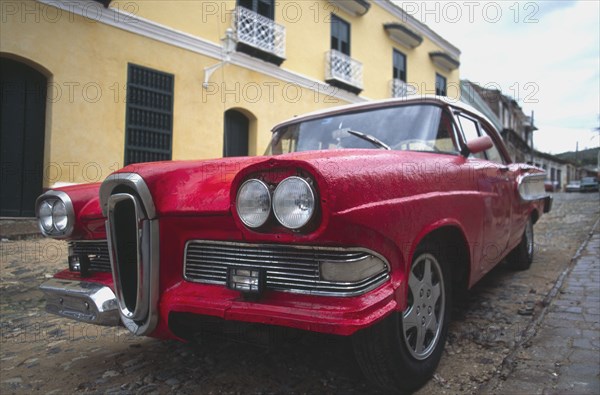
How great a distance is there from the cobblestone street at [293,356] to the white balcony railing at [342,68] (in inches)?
345

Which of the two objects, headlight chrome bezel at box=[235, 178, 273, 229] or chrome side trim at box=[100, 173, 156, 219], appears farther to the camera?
chrome side trim at box=[100, 173, 156, 219]

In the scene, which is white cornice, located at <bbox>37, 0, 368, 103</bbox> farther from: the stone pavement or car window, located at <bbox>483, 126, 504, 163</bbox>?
the stone pavement

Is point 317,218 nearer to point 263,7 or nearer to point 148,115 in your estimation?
point 148,115

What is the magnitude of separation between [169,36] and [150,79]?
920mm

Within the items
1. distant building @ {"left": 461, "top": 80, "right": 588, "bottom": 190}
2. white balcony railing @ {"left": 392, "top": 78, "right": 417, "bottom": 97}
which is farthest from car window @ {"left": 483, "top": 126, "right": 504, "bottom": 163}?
distant building @ {"left": 461, "top": 80, "right": 588, "bottom": 190}

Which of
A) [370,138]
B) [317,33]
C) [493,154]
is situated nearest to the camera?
[370,138]

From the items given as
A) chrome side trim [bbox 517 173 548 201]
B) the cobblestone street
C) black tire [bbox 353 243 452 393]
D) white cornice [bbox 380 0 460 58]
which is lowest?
the cobblestone street

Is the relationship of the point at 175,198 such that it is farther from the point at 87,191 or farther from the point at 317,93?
the point at 317,93

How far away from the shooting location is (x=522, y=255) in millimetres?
4133

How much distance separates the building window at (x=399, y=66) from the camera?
46.5ft

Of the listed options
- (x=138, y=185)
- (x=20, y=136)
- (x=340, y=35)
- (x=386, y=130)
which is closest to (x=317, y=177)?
(x=138, y=185)

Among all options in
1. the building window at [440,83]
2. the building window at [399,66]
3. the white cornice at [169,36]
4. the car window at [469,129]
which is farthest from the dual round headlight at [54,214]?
the building window at [440,83]

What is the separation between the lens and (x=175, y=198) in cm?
171

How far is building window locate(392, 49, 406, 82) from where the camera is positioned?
14172 mm
